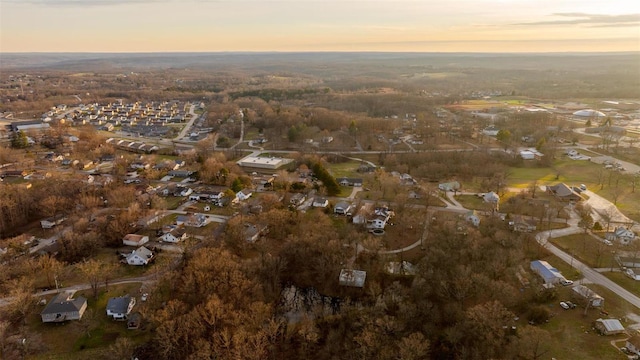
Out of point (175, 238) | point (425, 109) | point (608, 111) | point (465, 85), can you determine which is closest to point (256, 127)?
point (425, 109)

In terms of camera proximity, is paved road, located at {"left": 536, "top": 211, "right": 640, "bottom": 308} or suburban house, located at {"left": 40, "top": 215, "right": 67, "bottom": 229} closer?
paved road, located at {"left": 536, "top": 211, "right": 640, "bottom": 308}

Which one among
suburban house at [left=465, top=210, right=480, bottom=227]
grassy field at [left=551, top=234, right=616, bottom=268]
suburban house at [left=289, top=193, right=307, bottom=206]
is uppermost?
suburban house at [left=289, top=193, right=307, bottom=206]

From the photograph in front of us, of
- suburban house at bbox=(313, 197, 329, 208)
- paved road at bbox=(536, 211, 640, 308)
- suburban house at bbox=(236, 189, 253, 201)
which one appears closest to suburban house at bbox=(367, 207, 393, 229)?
suburban house at bbox=(313, 197, 329, 208)

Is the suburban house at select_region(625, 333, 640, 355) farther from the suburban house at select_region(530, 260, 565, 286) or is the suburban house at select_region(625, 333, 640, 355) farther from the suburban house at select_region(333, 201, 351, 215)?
the suburban house at select_region(333, 201, 351, 215)

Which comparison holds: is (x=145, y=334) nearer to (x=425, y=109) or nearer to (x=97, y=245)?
(x=97, y=245)

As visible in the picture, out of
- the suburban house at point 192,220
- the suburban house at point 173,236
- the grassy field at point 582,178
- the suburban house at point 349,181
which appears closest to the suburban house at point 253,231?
the suburban house at point 192,220

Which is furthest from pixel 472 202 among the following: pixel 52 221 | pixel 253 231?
pixel 52 221
